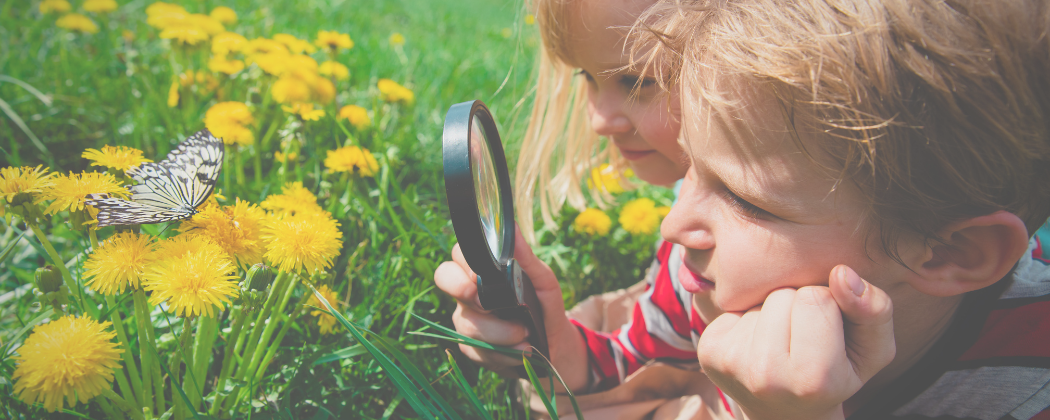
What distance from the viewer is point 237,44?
2098mm

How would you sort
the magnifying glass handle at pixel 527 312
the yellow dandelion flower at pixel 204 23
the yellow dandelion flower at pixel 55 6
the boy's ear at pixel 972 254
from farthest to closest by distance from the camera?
the yellow dandelion flower at pixel 55 6 < the yellow dandelion flower at pixel 204 23 < the magnifying glass handle at pixel 527 312 < the boy's ear at pixel 972 254

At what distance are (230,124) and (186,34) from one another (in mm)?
745

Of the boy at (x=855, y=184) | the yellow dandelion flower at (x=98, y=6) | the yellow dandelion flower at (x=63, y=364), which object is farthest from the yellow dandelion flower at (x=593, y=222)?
the yellow dandelion flower at (x=98, y=6)

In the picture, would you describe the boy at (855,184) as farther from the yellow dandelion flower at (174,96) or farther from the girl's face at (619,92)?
the yellow dandelion flower at (174,96)

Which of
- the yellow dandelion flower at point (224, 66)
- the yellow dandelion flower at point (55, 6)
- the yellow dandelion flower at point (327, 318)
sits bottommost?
the yellow dandelion flower at point (327, 318)

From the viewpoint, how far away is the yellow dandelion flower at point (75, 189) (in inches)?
36.3

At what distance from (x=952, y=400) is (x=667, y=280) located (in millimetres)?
725

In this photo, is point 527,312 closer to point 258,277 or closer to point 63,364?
point 258,277

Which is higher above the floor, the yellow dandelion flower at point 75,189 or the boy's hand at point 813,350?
the yellow dandelion flower at point 75,189

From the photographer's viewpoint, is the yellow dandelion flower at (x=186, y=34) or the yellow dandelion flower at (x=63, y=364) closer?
the yellow dandelion flower at (x=63, y=364)

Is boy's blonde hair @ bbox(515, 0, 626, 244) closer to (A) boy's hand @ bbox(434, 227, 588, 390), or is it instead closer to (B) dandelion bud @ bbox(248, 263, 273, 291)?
(A) boy's hand @ bbox(434, 227, 588, 390)

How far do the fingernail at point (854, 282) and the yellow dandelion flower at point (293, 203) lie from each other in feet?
3.24

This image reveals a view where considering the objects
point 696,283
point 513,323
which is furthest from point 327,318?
point 696,283

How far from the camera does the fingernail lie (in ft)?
2.89
